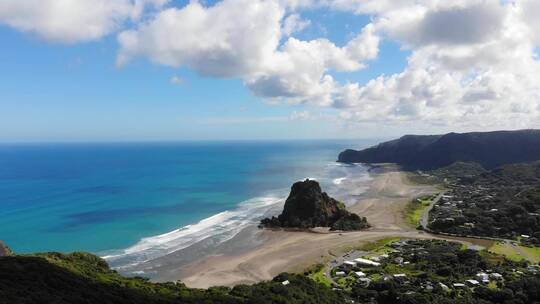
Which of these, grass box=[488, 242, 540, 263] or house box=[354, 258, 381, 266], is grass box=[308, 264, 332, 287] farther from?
grass box=[488, 242, 540, 263]

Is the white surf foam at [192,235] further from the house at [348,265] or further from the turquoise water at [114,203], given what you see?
the house at [348,265]

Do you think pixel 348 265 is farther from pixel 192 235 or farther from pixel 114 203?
pixel 114 203

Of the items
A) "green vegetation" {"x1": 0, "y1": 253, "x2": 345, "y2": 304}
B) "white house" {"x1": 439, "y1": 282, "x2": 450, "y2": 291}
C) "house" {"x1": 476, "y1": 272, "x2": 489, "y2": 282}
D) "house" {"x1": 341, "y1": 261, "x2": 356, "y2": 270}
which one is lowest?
"house" {"x1": 341, "y1": 261, "x2": 356, "y2": 270}

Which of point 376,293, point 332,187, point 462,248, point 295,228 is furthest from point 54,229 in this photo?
point 332,187

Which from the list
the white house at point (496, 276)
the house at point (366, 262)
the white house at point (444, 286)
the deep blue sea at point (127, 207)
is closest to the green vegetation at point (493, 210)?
the white house at point (496, 276)

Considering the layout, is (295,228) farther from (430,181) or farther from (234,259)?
(430,181)

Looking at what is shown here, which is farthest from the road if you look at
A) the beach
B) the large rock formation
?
the large rock formation

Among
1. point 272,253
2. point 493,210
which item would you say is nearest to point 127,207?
point 272,253

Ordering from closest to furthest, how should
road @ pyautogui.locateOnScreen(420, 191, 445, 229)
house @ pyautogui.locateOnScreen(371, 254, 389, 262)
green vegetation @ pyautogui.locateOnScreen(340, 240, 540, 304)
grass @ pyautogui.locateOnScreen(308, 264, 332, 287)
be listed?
1. green vegetation @ pyautogui.locateOnScreen(340, 240, 540, 304)
2. grass @ pyautogui.locateOnScreen(308, 264, 332, 287)
3. house @ pyautogui.locateOnScreen(371, 254, 389, 262)
4. road @ pyautogui.locateOnScreen(420, 191, 445, 229)
